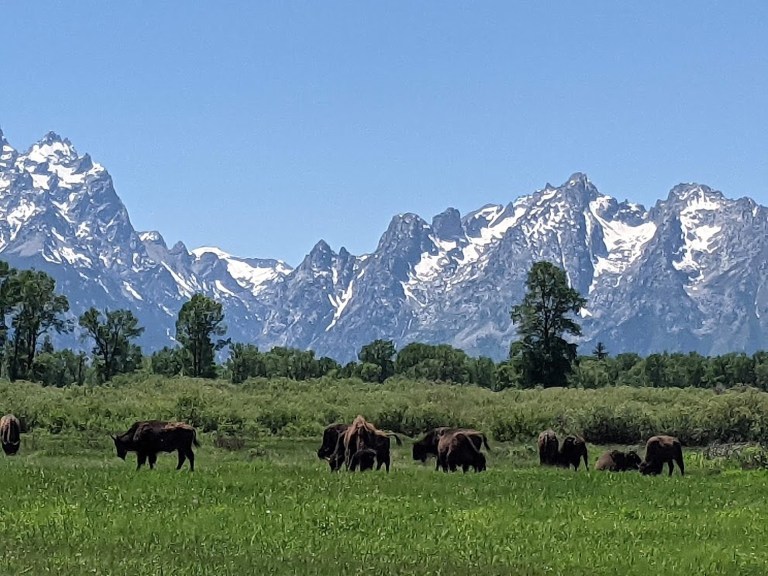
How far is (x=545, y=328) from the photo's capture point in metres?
101

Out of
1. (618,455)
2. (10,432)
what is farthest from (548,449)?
(10,432)

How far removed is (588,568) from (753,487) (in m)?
14.4

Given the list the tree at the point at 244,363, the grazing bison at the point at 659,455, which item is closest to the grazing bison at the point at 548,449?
the grazing bison at the point at 659,455

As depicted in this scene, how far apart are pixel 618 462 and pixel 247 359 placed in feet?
447

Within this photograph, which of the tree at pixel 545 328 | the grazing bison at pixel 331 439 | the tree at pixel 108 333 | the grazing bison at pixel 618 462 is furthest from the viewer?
the tree at pixel 108 333

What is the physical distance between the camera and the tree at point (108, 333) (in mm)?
127125

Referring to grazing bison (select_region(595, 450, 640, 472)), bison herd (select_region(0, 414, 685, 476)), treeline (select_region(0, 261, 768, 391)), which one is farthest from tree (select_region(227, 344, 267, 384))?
grazing bison (select_region(595, 450, 640, 472))

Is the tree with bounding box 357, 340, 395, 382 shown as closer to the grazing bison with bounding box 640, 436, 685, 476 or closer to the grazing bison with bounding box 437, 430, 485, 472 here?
the grazing bison with bounding box 640, 436, 685, 476

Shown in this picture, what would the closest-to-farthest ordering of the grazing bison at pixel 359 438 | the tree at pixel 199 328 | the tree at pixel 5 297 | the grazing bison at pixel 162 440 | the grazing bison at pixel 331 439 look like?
the grazing bison at pixel 162 440 < the grazing bison at pixel 359 438 < the grazing bison at pixel 331 439 < the tree at pixel 5 297 < the tree at pixel 199 328

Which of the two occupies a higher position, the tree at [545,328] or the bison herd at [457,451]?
the tree at [545,328]

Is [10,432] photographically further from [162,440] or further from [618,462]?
[618,462]

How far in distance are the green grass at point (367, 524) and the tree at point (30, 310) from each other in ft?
279

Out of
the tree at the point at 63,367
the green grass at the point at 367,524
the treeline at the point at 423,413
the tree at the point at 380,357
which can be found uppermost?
the tree at the point at 380,357

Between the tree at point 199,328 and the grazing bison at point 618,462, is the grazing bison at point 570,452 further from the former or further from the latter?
the tree at point 199,328
